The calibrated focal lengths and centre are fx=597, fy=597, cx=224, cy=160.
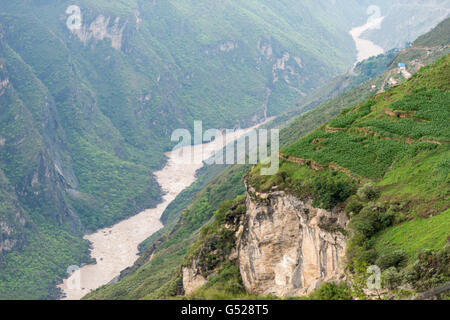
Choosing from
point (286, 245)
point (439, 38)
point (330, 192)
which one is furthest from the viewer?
point (439, 38)

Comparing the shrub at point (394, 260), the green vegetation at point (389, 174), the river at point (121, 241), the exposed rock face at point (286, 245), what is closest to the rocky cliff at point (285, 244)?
the exposed rock face at point (286, 245)

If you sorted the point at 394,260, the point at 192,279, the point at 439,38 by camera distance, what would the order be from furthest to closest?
1. the point at 439,38
2. the point at 192,279
3. the point at 394,260

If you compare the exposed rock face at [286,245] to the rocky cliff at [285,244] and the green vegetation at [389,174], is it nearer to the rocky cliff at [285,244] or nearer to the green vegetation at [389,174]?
the rocky cliff at [285,244]

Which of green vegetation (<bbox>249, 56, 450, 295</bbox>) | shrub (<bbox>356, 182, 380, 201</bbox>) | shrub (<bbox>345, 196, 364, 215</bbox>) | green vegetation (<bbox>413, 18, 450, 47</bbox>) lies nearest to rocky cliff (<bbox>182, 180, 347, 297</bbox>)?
shrub (<bbox>345, 196, 364, 215</bbox>)

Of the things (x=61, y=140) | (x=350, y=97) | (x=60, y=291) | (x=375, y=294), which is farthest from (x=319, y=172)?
(x=61, y=140)

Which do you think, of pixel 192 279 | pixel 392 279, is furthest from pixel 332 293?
pixel 192 279

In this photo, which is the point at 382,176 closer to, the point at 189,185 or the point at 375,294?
the point at 375,294

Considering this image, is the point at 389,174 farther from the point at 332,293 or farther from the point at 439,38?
the point at 439,38
